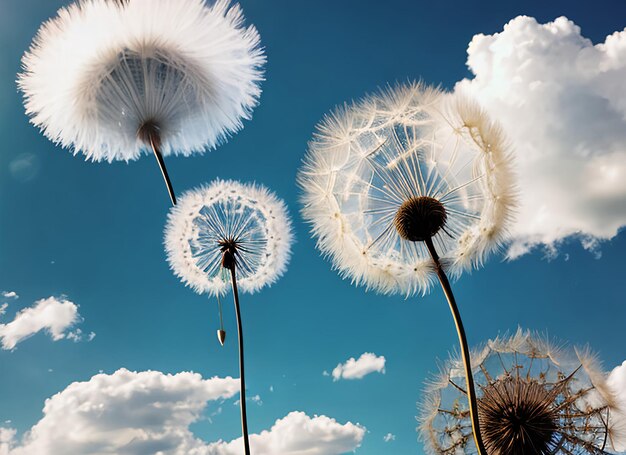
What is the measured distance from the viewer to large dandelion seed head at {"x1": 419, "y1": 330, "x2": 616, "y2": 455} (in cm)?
1009

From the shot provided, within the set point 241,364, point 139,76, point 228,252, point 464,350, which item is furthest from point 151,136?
point 464,350

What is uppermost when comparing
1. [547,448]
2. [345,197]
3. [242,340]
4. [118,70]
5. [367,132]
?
[118,70]

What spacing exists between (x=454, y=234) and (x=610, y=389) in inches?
199

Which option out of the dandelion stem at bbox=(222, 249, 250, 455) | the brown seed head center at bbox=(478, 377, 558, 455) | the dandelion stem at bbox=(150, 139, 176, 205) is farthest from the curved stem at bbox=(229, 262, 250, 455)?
the brown seed head center at bbox=(478, 377, 558, 455)

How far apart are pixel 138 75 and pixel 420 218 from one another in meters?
5.46

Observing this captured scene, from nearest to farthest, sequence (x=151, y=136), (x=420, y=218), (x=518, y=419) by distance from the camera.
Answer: (x=420, y=218)
(x=151, y=136)
(x=518, y=419)

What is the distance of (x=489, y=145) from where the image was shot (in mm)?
9211

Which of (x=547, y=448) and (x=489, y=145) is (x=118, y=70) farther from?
(x=547, y=448)

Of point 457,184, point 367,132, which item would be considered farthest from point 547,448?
point 367,132

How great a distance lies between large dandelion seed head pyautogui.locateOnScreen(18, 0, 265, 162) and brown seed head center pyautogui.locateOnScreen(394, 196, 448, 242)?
165 inches

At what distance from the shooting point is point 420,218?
8.46 meters

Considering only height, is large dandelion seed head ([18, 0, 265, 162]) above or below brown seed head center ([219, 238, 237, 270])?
above

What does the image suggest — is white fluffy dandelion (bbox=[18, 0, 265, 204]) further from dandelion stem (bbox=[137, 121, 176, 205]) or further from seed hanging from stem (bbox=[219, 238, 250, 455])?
seed hanging from stem (bbox=[219, 238, 250, 455])

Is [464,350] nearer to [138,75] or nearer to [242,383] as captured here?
[242,383]
